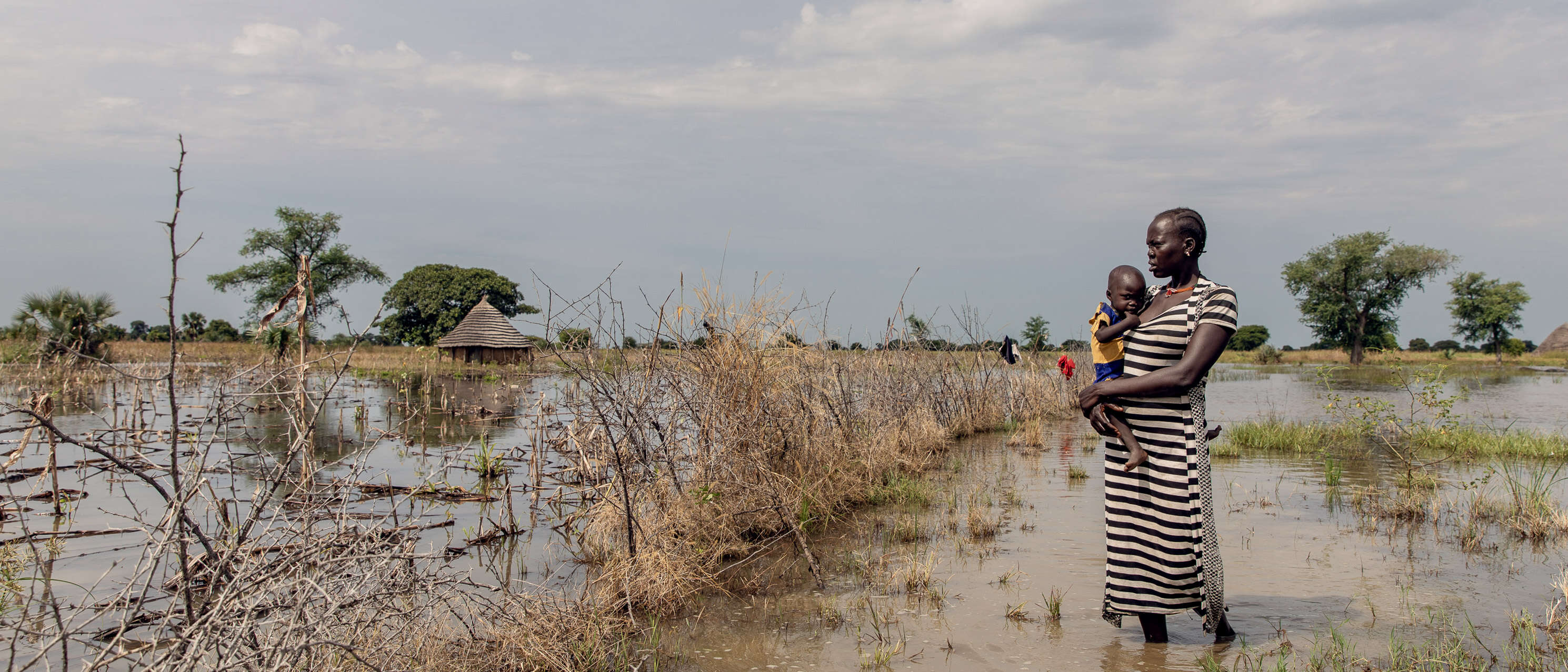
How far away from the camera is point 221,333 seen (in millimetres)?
44625

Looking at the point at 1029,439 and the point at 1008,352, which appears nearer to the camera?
the point at 1008,352

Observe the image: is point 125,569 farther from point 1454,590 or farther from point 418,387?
point 418,387

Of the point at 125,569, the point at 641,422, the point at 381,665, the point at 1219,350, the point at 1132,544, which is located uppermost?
the point at 1219,350

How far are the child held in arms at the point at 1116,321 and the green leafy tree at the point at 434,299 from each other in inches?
1823

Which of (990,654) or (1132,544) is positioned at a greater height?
(1132,544)

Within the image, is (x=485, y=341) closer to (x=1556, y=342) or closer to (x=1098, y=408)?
(x=1098, y=408)

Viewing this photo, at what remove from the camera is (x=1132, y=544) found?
3.50 m

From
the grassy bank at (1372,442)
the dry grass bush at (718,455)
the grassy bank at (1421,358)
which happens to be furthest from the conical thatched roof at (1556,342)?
the dry grass bush at (718,455)

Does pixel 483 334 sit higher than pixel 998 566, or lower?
higher

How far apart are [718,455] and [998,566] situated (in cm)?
195

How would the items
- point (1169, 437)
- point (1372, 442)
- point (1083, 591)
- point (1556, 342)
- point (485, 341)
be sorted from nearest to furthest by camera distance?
point (1169, 437) → point (1083, 591) → point (1372, 442) → point (485, 341) → point (1556, 342)

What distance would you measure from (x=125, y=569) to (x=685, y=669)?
4.34 metres

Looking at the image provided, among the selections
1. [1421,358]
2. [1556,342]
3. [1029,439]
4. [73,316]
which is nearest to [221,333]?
[73,316]

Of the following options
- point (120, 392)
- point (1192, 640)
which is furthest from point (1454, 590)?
point (120, 392)
